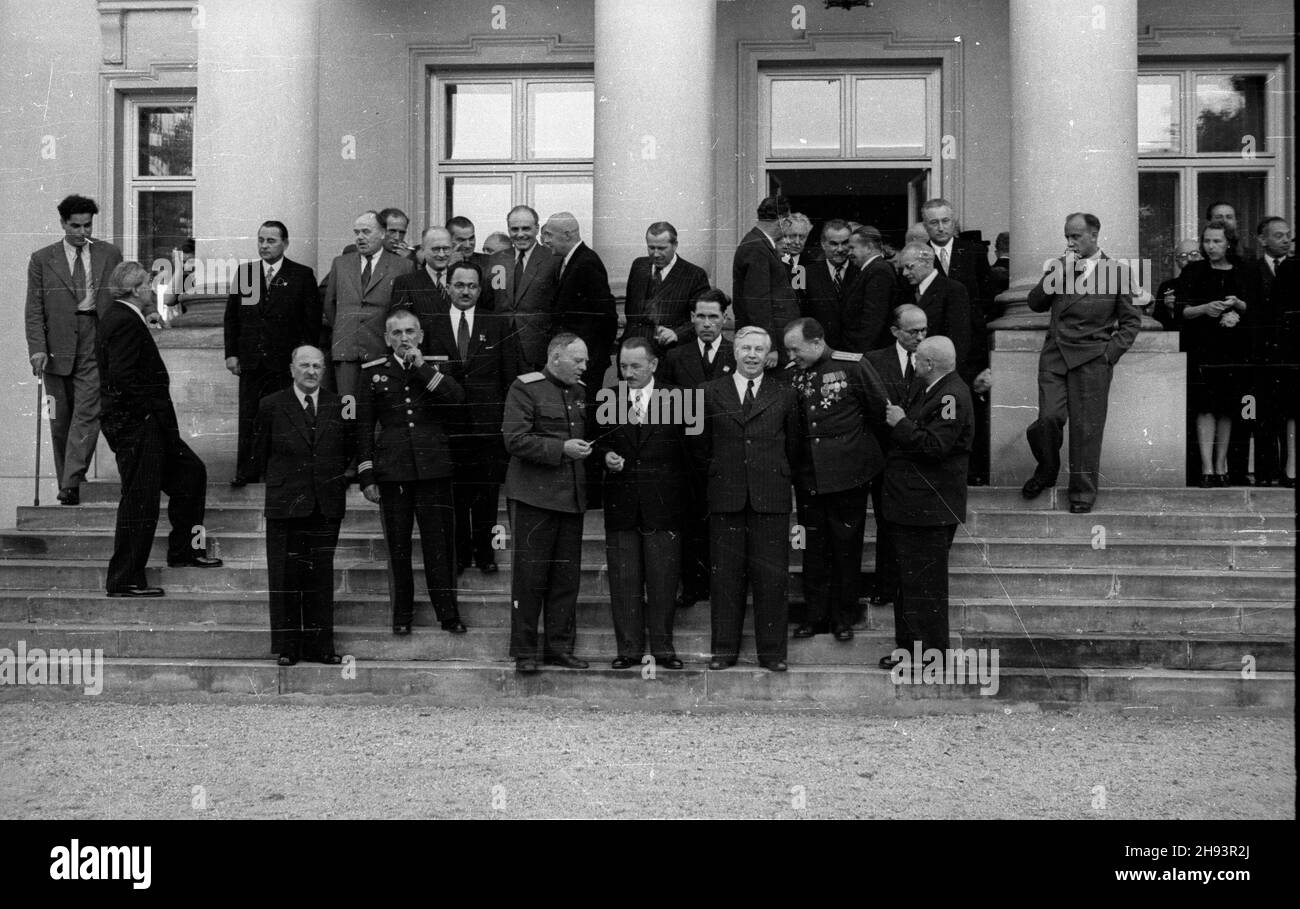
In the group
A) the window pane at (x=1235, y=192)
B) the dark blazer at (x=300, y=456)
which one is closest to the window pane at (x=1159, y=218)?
the window pane at (x=1235, y=192)

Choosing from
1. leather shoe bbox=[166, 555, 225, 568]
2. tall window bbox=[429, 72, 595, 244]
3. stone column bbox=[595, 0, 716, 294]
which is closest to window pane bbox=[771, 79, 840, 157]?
tall window bbox=[429, 72, 595, 244]

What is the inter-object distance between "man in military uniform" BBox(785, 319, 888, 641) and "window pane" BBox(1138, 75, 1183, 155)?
22.3 ft

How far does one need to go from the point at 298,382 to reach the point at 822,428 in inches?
124

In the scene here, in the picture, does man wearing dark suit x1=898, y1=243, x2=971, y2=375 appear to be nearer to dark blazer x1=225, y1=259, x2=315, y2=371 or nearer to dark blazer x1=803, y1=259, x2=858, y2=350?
dark blazer x1=803, y1=259, x2=858, y2=350

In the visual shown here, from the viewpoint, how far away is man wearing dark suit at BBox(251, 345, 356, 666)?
356 inches

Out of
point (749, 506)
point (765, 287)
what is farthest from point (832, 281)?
point (749, 506)

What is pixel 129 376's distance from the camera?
9.81 m

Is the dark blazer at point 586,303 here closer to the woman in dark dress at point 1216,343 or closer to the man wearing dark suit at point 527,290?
the man wearing dark suit at point 527,290

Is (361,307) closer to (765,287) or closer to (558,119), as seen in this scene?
(765,287)

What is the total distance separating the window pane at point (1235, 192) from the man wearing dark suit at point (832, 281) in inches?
220

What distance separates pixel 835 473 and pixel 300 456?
3.16 metres

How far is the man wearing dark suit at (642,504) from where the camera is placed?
29.1 feet
